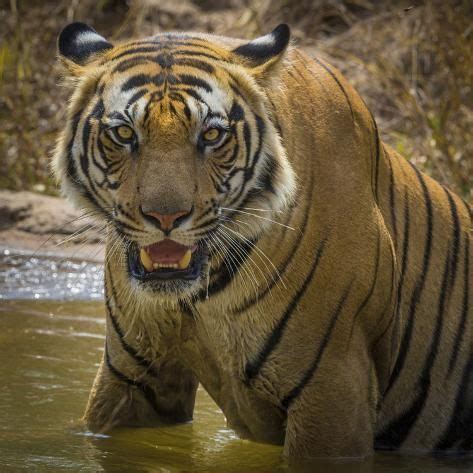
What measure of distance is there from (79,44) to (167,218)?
2.46 ft

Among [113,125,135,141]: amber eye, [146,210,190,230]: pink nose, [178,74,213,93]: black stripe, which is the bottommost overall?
[146,210,190,230]: pink nose

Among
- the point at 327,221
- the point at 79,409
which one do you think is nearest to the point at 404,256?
the point at 327,221

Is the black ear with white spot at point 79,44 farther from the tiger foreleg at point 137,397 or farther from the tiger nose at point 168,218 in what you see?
the tiger foreleg at point 137,397

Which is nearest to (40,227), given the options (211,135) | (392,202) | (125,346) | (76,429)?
(76,429)

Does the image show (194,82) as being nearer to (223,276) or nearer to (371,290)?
(223,276)

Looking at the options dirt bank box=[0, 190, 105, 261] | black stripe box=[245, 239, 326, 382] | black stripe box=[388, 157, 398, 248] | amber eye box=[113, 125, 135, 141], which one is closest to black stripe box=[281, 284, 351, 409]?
black stripe box=[245, 239, 326, 382]

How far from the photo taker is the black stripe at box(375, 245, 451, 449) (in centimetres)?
399

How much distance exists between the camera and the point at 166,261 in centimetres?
325

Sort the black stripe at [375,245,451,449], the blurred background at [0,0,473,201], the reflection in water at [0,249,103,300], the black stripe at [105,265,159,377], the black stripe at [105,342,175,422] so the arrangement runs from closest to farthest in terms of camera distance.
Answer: the black stripe at [105,265,159,377] → the black stripe at [105,342,175,422] → the black stripe at [375,245,451,449] → the reflection in water at [0,249,103,300] → the blurred background at [0,0,473,201]

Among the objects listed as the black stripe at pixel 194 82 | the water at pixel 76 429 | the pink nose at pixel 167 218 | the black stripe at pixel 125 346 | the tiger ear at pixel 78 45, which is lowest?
the water at pixel 76 429

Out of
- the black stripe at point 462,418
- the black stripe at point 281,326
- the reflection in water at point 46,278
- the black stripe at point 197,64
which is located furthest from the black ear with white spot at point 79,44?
the reflection in water at point 46,278

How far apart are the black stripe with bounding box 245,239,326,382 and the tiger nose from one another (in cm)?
56

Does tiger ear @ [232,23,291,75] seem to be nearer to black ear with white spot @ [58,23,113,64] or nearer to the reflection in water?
black ear with white spot @ [58,23,113,64]

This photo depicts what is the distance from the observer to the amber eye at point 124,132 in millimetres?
3221
